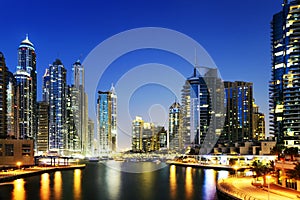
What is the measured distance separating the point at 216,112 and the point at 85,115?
41.4m

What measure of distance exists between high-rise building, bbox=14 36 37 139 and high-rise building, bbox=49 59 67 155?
6253 millimetres

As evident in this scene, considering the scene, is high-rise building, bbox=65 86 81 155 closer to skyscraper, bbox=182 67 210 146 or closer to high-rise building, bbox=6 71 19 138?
high-rise building, bbox=6 71 19 138

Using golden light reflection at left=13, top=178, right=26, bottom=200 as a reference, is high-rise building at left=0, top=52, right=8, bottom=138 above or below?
above

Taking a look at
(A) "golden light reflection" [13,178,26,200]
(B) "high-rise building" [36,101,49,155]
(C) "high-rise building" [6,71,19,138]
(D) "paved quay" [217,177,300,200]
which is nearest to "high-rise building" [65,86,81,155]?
(B) "high-rise building" [36,101,49,155]

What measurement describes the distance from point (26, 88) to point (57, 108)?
1647cm

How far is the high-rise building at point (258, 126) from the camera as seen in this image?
388 feet

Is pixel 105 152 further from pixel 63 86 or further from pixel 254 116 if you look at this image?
pixel 254 116

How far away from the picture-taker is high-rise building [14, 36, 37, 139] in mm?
122000

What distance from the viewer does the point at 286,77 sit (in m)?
70.7

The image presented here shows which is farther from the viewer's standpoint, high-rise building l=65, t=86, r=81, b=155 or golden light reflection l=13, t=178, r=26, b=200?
high-rise building l=65, t=86, r=81, b=155

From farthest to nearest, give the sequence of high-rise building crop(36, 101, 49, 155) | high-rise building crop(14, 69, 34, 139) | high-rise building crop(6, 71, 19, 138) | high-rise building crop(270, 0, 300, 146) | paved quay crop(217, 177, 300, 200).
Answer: high-rise building crop(36, 101, 49, 155), high-rise building crop(14, 69, 34, 139), high-rise building crop(6, 71, 19, 138), high-rise building crop(270, 0, 300, 146), paved quay crop(217, 177, 300, 200)

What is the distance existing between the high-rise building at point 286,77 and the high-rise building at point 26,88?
7195 cm

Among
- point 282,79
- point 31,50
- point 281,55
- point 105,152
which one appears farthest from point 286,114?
point 31,50

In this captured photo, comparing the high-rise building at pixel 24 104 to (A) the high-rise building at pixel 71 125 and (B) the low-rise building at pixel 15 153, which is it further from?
(B) the low-rise building at pixel 15 153
